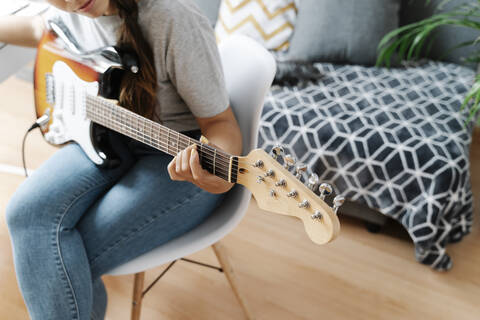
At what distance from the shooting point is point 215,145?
85 cm

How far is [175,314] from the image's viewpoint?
4.42 ft

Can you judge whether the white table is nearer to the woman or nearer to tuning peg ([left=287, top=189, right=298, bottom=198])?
the woman

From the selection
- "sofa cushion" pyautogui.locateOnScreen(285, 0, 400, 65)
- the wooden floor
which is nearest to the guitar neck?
the wooden floor

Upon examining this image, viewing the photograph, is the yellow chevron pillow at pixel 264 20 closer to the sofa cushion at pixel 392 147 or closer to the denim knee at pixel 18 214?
the sofa cushion at pixel 392 147

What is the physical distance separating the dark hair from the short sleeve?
0.05 m

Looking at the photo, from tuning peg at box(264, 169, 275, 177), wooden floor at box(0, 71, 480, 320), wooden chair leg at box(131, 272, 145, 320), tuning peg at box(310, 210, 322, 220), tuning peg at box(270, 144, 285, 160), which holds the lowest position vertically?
wooden floor at box(0, 71, 480, 320)

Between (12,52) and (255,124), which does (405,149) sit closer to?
(255,124)

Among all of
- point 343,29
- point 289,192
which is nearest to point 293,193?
point 289,192

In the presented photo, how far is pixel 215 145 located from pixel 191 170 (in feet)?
0.25

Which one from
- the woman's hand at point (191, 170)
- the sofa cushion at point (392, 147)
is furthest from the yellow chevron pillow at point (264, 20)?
the woman's hand at point (191, 170)

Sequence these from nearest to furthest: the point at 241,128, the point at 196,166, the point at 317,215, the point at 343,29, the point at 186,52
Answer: the point at 317,215, the point at 196,166, the point at 186,52, the point at 241,128, the point at 343,29

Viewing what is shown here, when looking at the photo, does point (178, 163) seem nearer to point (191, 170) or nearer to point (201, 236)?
point (191, 170)

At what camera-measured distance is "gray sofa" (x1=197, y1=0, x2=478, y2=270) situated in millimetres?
1422

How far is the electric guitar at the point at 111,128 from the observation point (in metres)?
0.69
